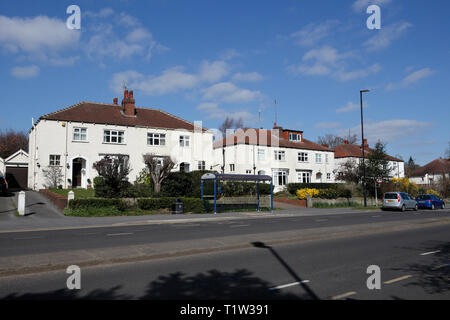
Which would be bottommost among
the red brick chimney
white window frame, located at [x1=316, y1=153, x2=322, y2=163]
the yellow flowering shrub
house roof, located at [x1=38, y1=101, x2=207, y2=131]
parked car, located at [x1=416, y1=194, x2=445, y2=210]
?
parked car, located at [x1=416, y1=194, x2=445, y2=210]

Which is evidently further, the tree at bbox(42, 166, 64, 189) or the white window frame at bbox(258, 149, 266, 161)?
the white window frame at bbox(258, 149, 266, 161)

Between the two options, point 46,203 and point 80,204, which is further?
point 46,203

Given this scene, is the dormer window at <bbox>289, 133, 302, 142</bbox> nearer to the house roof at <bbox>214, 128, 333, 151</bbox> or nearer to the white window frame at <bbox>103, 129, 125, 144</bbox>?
the house roof at <bbox>214, 128, 333, 151</bbox>

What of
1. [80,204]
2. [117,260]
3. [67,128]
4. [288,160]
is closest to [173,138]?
[67,128]

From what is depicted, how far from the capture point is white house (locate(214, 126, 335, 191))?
4756 centimetres

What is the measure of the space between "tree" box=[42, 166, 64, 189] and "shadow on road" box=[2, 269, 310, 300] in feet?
103

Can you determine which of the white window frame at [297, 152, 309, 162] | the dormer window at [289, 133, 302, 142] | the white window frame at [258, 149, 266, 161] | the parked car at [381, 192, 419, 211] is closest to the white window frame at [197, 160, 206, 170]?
the white window frame at [258, 149, 266, 161]

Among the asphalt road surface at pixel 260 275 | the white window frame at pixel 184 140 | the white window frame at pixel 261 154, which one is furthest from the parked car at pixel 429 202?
the asphalt road surface at pixel 260 275

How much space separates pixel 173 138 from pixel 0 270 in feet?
114

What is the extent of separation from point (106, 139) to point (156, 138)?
17.6 ft

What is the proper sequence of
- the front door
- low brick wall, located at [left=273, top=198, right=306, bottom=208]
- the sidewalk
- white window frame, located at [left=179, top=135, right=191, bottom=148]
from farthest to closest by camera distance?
white window frame, located at [left=179, top=135, right=191, bottom=148]
the front door
low brick wall, located at [left=273, top=198, right=306, bottom=208]
the sidewalk
